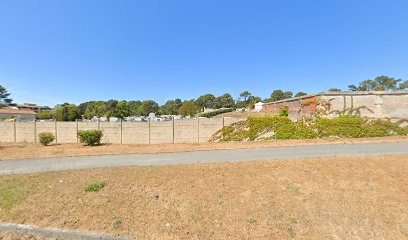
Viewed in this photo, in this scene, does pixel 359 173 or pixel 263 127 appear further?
pixel 263 127

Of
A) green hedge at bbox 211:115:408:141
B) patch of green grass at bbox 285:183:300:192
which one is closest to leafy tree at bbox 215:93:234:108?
green hedge at bbox 211:115:408:141

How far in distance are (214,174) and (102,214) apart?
3.26m

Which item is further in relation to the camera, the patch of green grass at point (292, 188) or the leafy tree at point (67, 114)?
the leafy tree at point (67, 114)

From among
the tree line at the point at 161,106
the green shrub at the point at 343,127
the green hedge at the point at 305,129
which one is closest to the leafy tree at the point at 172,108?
the tree line at the point at 161,106

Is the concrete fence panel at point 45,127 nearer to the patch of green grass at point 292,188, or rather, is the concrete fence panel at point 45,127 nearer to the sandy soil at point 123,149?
the sandy soil at point 123,149

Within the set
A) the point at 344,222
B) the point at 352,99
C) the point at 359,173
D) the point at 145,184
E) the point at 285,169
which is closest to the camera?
the point at 344,222

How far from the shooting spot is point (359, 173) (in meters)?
5.91

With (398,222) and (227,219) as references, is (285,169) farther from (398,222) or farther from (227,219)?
(227,219)

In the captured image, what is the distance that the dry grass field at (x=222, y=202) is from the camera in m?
3.55

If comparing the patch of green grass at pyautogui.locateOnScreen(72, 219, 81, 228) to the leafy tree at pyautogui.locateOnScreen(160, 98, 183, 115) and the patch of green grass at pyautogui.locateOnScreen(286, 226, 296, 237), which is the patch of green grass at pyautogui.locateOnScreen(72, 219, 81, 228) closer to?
the patch of green grass at pyautogui.locateOnScreen(286, 226, 296, 237)

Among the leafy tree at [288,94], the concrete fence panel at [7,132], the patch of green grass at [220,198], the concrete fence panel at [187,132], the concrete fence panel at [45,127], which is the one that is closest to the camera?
the patch of green grass at [220,198]

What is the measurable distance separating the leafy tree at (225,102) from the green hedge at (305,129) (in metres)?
87.8

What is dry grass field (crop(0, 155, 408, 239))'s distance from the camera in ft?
11.7

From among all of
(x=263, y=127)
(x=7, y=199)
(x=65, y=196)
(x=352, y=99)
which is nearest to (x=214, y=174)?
(x=65, y=196)
